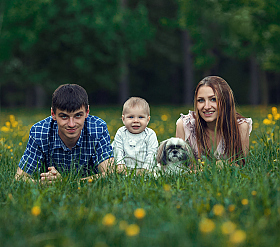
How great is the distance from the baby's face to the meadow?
940mm

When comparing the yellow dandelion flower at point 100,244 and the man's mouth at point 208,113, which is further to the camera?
the man's mouth at point 208,113

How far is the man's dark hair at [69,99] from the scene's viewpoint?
318 centimetres

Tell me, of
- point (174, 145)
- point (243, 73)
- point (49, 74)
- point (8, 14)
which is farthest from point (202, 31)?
point (174, 145)

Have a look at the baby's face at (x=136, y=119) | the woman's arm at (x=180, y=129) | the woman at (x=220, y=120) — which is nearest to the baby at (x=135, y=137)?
the baby's face at (x=136, y=119)

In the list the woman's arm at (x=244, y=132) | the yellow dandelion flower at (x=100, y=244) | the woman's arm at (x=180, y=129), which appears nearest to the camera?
the yellow dandelion flower at (x=100, y=244)

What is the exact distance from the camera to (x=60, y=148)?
3.48 meters

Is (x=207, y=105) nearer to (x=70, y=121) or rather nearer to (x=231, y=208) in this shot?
(x=70, y=121)

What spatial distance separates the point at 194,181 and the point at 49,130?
1525 mm

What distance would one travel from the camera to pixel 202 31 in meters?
19.6

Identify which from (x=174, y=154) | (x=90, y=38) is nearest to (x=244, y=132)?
(x=174, y=154)

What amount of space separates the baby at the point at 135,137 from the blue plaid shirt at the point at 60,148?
405mm

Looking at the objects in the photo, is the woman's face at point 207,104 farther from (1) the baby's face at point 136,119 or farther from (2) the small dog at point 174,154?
(1) the baby's face at point 136,119

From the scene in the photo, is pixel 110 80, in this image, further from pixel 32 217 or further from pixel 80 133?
pixel 32 217

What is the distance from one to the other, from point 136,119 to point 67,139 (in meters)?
0.85
